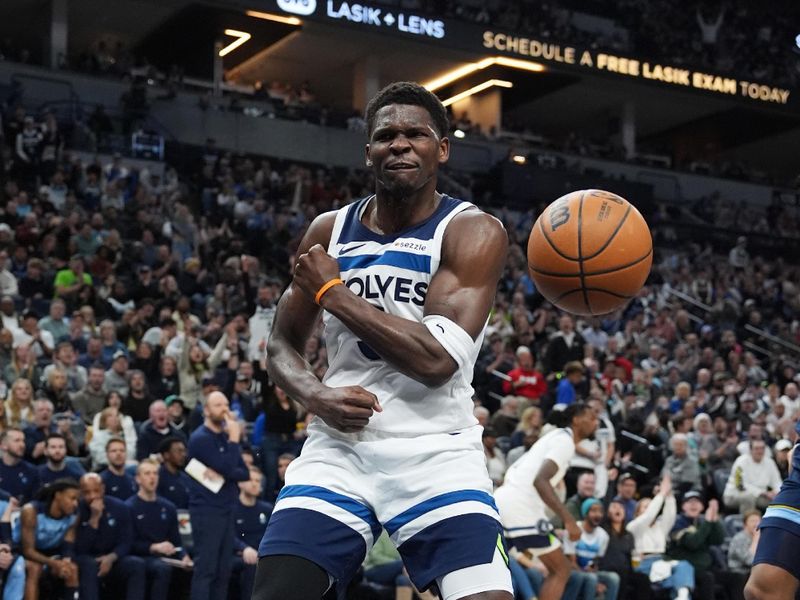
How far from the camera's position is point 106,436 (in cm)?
1137

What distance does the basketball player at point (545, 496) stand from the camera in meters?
10.1

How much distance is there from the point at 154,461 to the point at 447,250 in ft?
24.7

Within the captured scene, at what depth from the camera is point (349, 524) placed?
3670 millimetres

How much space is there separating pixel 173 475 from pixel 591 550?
4173 mm

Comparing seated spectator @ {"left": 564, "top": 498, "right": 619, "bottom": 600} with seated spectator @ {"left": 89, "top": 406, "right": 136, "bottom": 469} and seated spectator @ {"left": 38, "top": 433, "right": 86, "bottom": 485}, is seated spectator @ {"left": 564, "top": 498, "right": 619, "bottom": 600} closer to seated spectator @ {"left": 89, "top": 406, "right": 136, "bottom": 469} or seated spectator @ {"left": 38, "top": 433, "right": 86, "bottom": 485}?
seated spectator @ {"left": 89, "top": 406, "right": 136, "bottom": 469}

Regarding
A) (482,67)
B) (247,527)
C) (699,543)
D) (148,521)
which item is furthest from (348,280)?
(482,67)

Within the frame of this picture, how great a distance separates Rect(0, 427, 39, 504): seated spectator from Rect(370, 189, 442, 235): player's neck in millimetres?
7091

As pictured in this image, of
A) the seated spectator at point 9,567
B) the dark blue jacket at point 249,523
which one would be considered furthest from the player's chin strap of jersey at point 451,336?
the dark blue jacket at point 249,523

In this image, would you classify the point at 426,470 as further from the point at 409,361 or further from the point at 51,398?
the point at 51,398

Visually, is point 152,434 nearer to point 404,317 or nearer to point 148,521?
point 148,521

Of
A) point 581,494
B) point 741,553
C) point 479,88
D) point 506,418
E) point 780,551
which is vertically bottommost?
point 741,553

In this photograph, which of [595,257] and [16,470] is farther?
[16,470]

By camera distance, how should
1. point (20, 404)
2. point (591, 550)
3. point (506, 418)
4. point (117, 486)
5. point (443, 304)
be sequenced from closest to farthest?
point (443, 304)
point (117, 486)
point (20, 404)
point (591, 550)
point (506, 418)

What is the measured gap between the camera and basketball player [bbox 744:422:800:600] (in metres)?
4.86
